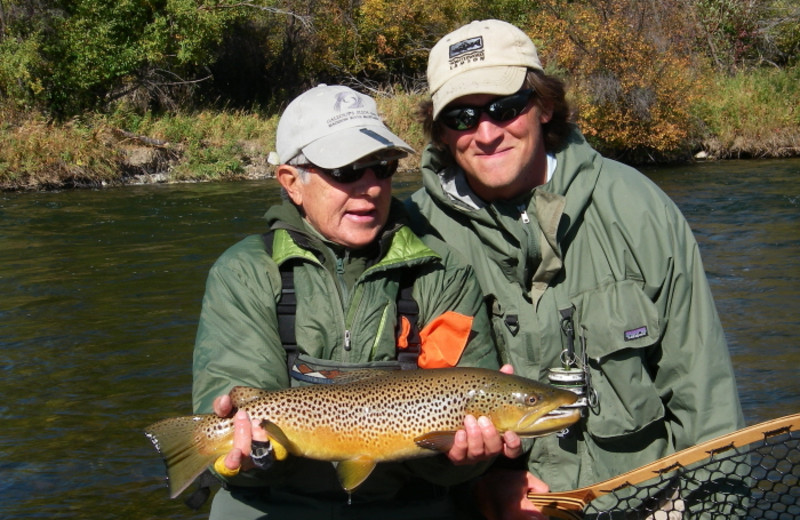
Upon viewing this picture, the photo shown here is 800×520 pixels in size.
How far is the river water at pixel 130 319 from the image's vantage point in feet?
20.9

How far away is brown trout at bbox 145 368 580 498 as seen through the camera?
318cm

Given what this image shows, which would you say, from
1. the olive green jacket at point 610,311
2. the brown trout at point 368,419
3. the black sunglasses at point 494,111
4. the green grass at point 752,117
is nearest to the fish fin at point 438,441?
the brown trout at point 368,419

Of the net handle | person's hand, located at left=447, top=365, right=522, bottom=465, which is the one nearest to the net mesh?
the net handle

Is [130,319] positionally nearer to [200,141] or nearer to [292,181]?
[292,181]

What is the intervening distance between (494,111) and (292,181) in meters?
0.89

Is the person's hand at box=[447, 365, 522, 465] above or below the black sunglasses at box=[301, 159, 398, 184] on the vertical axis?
below

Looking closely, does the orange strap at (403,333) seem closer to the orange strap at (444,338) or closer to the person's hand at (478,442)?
the orange strap at (444,338)

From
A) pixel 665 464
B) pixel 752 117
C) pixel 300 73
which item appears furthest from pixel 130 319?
pixel 300 73

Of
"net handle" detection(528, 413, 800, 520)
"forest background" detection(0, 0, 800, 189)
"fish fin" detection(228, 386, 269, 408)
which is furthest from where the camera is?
"forest background" detection(0, 0, 800, 189)

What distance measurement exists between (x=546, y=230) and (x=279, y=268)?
110cm

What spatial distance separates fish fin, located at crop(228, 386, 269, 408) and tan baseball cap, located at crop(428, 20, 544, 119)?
56.6 inches

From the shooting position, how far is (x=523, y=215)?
3.96 metres

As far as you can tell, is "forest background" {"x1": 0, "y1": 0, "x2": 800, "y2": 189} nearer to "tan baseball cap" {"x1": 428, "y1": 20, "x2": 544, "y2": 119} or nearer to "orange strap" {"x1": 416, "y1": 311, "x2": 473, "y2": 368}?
"tan baseball cap" {"x1": 428, "y1": 20, "x2": 544, "y2": 119}

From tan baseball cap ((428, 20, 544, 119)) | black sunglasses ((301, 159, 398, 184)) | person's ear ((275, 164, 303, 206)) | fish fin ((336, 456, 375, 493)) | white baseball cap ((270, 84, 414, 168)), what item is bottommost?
fish fin ((336, 456, 375, 493))
